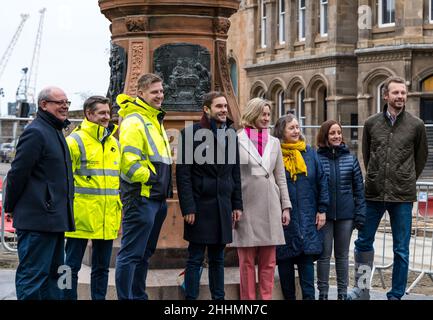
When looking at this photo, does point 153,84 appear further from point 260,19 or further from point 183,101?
point 260,19

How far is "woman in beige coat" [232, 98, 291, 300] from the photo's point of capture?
431 inches

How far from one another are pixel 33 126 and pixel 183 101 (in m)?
3.19

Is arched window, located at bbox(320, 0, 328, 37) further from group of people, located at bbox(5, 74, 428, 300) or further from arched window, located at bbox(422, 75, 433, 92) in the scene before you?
group of people, located at bbox(5, 74, 428, 300)

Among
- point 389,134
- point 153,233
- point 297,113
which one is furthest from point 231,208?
point 297,113

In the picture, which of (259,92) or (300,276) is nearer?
(300,276)

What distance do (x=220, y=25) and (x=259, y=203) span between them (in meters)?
2.52

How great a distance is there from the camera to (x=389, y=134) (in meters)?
11.5

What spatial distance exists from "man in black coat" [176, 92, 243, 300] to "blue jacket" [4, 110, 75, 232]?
1363 millimetres

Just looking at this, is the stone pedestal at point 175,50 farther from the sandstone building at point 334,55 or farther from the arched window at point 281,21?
the arched window at point 281,21

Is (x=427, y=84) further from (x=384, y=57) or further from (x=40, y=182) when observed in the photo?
(x=40, y=182)

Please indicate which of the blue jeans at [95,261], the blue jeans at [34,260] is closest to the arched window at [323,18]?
the blue jeans at [95,261]

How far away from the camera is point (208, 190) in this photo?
10.6 metres

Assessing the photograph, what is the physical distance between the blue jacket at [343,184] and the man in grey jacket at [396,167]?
0.14m

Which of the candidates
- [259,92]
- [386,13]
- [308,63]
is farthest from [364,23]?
[259,92]
